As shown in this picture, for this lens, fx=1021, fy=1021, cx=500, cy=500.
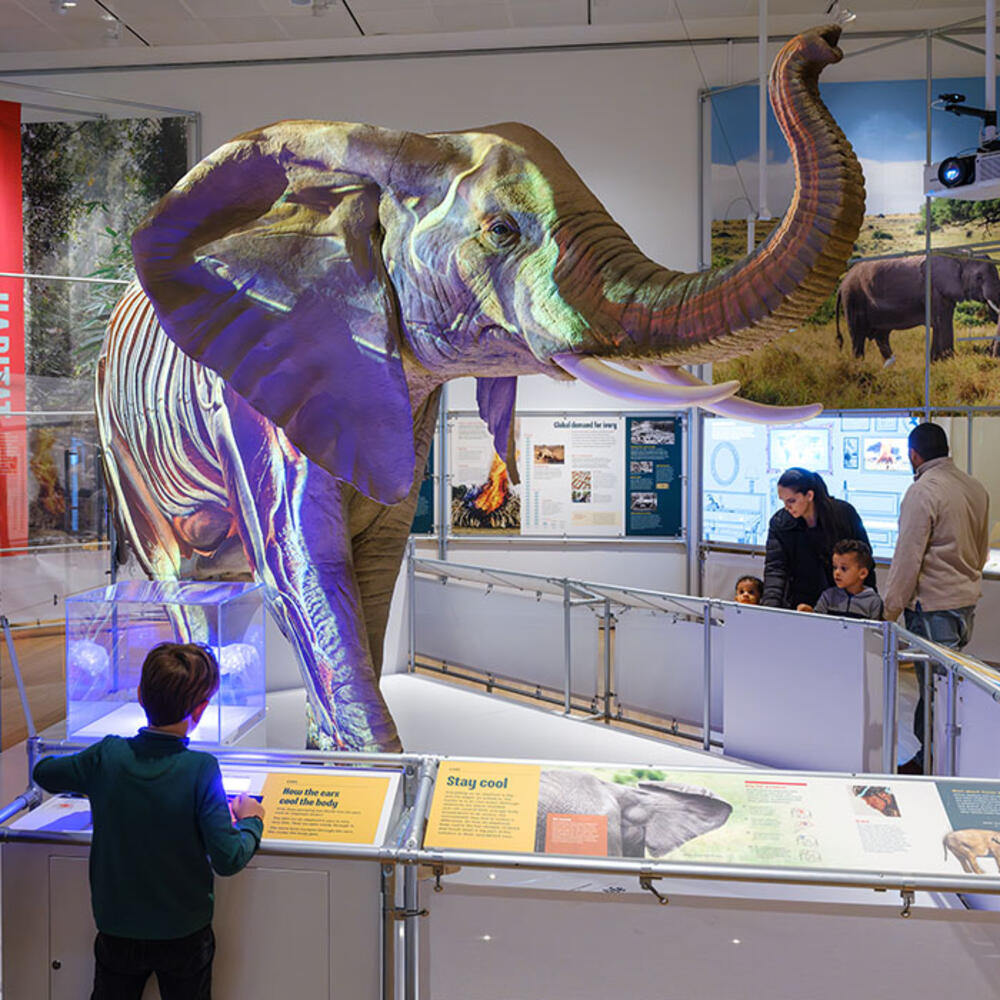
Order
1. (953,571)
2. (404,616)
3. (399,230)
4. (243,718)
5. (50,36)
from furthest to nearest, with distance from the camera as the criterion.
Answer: (50,36)
(404,616)
(953,571)
(243,718)
(399,230)

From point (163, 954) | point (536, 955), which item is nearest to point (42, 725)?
point (163, 954)

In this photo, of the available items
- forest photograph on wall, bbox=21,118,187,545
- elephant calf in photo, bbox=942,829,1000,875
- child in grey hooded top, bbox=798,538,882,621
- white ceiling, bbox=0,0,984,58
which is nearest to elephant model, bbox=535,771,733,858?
elephant calf in photo, bbox=942,829,1000,875

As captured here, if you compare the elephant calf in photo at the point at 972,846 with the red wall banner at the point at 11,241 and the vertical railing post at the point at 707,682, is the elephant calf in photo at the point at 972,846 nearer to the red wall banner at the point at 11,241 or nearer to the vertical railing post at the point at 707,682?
the vertical railing post at the point at 707,682

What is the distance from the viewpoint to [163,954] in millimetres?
1857

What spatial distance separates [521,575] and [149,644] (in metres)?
2.49

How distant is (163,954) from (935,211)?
707 centimetres

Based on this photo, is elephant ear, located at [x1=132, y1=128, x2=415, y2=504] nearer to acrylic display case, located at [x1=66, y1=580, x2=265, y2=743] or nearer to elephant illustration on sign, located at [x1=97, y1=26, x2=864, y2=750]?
elephant illustration on sign, located at [x1=97, y1=26, x2=864, y2=750]

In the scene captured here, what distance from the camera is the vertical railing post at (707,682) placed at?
452 cm

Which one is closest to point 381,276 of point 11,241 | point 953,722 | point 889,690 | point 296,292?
point 296,292

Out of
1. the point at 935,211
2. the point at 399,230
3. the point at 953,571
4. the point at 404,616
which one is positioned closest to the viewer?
the point at 399,230

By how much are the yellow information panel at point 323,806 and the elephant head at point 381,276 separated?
825mm

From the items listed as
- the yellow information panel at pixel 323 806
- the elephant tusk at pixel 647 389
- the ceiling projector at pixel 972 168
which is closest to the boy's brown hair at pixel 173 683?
the yellow information panel at pixel 323 806

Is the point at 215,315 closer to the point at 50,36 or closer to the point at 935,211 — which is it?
the point at 935,211

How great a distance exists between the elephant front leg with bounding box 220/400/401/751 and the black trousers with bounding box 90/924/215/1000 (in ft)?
2.94
